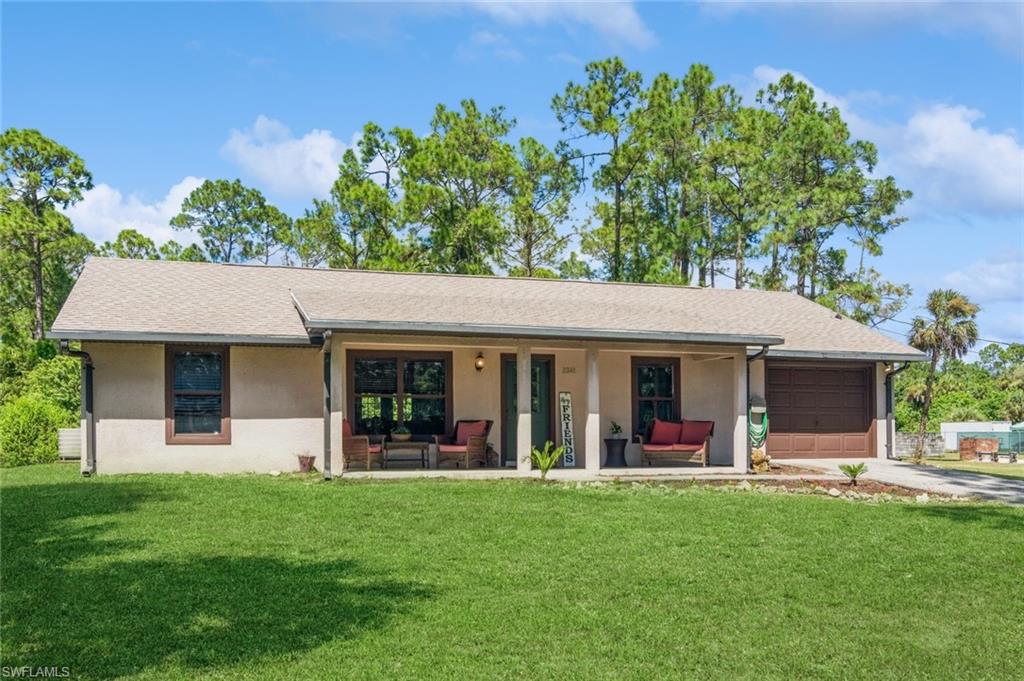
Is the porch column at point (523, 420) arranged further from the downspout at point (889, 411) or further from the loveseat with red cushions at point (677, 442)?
the downspout at point (889, 411)

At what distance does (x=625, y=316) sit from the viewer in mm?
15867

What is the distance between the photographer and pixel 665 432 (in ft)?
54.3

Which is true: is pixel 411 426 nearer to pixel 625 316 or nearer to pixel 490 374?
pixel 490 374

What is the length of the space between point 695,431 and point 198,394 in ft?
29.7

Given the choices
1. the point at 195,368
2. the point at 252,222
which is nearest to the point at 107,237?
the point at 252,222

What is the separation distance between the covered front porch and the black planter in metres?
0.03

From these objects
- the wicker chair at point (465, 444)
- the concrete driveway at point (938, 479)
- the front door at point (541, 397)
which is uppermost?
the front door at point (541, 397)

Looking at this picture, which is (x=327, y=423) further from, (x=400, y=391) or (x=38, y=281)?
(x=38, y=281)

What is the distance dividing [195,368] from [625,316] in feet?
25.3

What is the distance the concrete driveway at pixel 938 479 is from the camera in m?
13.3

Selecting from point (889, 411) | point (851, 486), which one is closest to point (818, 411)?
point (889, 411)

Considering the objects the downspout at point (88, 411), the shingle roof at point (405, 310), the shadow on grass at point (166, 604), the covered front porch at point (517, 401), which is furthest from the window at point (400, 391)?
the shadow on grass at point (166, 604)

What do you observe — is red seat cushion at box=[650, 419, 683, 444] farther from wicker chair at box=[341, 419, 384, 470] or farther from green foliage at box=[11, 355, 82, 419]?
green foliage at box=[11, 355, 82, 419]

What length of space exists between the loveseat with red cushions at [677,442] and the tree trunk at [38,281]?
30280 mm
